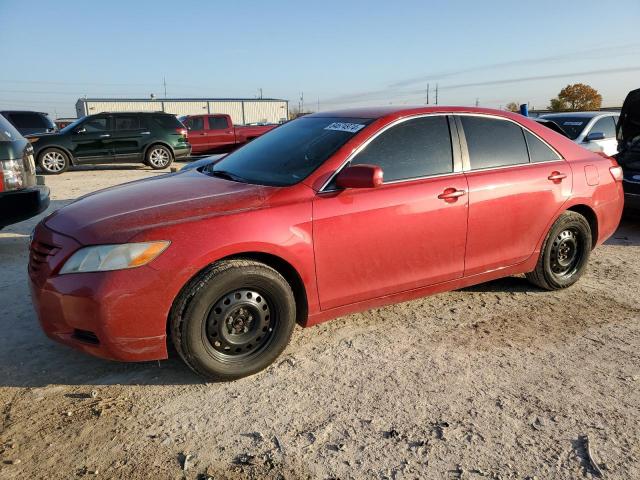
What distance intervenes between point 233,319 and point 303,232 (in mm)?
663

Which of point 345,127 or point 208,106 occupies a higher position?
point 208,106

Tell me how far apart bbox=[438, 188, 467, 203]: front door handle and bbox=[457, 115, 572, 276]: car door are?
108 millimetres

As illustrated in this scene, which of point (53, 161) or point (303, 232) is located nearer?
point (303, 232)

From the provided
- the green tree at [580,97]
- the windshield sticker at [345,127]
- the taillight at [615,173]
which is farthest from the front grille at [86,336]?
the green tree at [580,97]

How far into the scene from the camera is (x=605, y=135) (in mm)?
9914

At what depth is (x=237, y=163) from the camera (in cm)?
391

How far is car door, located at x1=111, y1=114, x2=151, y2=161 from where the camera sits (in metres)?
14.4

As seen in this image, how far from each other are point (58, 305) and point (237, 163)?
170cm

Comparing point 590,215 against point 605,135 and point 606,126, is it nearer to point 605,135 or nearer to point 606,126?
point 605,135

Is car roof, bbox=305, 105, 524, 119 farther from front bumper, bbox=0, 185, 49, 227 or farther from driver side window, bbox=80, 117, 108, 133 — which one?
driver side window, bbox=80, 117, 108, 133

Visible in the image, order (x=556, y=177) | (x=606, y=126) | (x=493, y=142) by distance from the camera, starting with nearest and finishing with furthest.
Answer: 1. (x=493, y=142)
2. (x=556, y=177)
3. (x=606, y=126)

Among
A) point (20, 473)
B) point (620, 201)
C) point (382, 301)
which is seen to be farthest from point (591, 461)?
point (620, 201)

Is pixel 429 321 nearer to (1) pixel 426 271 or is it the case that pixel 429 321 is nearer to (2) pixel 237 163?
(1) pixel 426 271

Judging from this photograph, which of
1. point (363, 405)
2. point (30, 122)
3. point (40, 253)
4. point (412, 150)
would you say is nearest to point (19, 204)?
point (40, 253)
